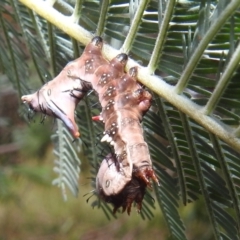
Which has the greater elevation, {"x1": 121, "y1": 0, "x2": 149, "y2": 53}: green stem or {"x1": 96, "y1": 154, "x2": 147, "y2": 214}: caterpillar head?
{"x1": 121, "y1": 0, "x2": 149, "y2": 53}: green stem

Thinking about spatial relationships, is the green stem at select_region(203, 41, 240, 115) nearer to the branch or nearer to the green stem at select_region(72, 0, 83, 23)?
the branch

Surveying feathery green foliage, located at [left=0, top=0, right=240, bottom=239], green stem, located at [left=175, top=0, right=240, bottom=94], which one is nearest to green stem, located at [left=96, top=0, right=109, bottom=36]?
feathery green foliage, located at [left=0, top=0, right=240, bottom=239]

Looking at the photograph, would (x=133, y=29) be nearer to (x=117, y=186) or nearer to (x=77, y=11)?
(x=77, y=11)

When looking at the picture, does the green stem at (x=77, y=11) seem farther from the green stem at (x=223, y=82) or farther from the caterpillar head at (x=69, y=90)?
the green stem at (x=223, y=82)

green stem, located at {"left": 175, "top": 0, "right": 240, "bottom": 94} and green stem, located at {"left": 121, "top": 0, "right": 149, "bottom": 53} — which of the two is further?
green stem, located at {"left": 121, "top": 0, "right": 149, "bottom": 53}

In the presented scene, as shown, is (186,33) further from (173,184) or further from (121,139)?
(173,184)

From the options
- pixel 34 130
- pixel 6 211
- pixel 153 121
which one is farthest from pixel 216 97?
pixel 6 211

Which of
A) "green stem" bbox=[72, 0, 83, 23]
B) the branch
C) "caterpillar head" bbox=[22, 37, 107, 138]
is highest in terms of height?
"green stem" bbox=[72, 0, 83, 23]
